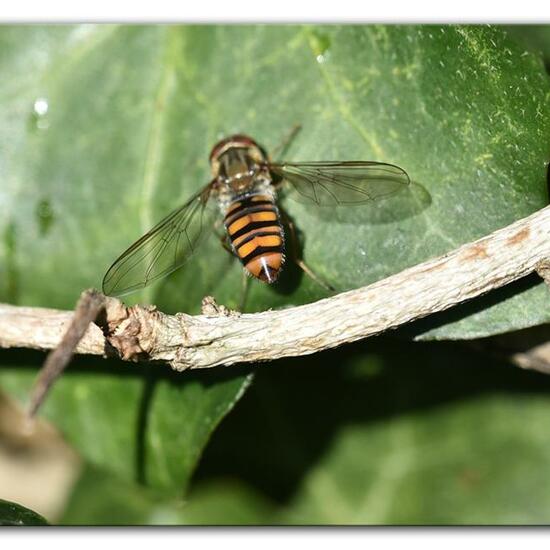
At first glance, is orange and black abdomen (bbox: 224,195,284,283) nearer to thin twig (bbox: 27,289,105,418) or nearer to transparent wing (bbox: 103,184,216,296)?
transparent wing (bbox: 103,184,216,296)

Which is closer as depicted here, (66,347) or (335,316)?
(66,347)

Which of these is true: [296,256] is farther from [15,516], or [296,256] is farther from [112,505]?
[112,505]

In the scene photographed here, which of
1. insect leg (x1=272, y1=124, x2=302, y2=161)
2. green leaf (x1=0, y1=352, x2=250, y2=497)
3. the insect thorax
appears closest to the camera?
green leaf (x1=0, y1=352, x2=250, y2=497)

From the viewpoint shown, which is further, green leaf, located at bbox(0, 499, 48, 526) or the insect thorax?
the insect thorax

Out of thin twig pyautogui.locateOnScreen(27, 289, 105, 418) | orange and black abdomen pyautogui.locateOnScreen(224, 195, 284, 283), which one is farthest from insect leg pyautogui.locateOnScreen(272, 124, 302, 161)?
thin twig pyautogui.locateOnScreen(27, 289, 105, 418)

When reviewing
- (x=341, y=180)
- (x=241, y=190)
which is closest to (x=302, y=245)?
(x=341, y=180)

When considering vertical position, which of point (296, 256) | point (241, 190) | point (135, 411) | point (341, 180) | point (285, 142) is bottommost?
point (135, 411)

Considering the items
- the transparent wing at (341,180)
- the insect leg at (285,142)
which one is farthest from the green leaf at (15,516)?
the insect leg at (285,142)
